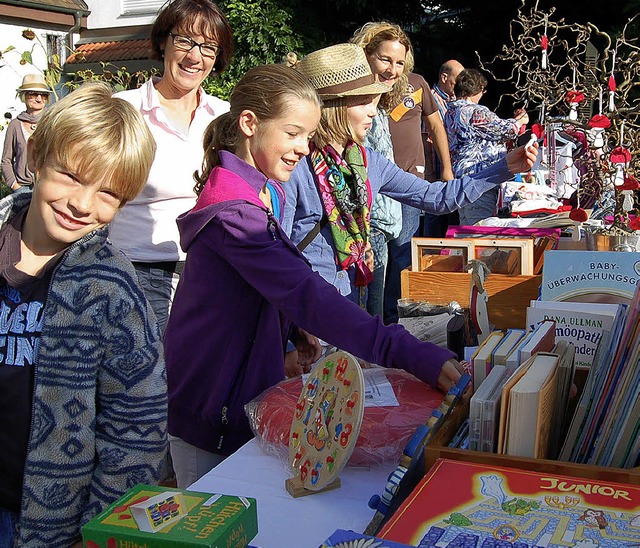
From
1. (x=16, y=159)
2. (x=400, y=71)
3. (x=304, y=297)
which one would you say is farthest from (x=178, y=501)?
(x=16, y=159)

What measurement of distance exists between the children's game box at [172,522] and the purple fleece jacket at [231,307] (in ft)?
2.24

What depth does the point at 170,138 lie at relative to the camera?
288cm

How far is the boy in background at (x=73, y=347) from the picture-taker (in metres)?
1.32

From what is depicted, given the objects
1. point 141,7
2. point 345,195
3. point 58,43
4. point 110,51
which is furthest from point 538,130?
point 58,43

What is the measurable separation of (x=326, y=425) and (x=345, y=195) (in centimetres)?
141

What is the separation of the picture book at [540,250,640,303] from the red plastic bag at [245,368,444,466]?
1.80 ft

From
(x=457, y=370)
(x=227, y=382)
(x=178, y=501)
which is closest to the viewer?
(x=178, y=501)

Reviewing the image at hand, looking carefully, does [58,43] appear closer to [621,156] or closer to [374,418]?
[621,156]

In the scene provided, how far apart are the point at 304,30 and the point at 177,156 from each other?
7.22m

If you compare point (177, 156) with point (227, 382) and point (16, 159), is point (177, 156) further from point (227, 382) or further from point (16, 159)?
point (16, 159)

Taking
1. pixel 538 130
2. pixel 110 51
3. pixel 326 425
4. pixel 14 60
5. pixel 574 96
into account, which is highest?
pixel 110 51

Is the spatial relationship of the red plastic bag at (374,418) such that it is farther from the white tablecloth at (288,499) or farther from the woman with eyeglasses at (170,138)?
the woman with eyeglasses at (170,138)

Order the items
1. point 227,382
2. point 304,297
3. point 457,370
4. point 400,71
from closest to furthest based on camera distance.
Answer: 1. point 457,370
2. point 304,297
3. point 227,382
4. point 400,71

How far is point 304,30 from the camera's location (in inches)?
377
